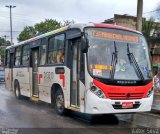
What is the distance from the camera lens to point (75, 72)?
11281 millimetres

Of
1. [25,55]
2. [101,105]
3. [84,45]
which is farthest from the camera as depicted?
[25,55]

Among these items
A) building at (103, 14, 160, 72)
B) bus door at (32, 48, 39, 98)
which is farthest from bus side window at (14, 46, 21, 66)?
building at (103, 14, 160, 72)

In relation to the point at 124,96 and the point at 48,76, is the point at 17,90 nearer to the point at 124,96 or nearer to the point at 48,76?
the point at 48,76

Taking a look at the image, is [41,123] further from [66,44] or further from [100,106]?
[66,44]

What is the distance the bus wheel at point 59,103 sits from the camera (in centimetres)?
1230

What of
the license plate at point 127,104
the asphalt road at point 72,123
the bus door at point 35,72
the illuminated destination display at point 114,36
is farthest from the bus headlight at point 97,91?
the bus door at point 35,72

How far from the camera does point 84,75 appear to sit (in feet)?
34.3

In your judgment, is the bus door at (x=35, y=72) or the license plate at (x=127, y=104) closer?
the license plate at (x=127, y=104)

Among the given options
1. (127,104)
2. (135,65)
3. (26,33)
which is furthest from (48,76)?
(26,33)

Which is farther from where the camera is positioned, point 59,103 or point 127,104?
point 59,103

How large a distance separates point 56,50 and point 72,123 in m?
2.99

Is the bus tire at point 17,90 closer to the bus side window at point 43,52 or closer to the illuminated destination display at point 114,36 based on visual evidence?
the bus side window at point 43,52

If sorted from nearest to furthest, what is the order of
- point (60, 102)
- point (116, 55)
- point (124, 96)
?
point (124, 96), point (116, 55), point (60, 102)

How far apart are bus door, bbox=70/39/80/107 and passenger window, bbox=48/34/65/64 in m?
0.79
